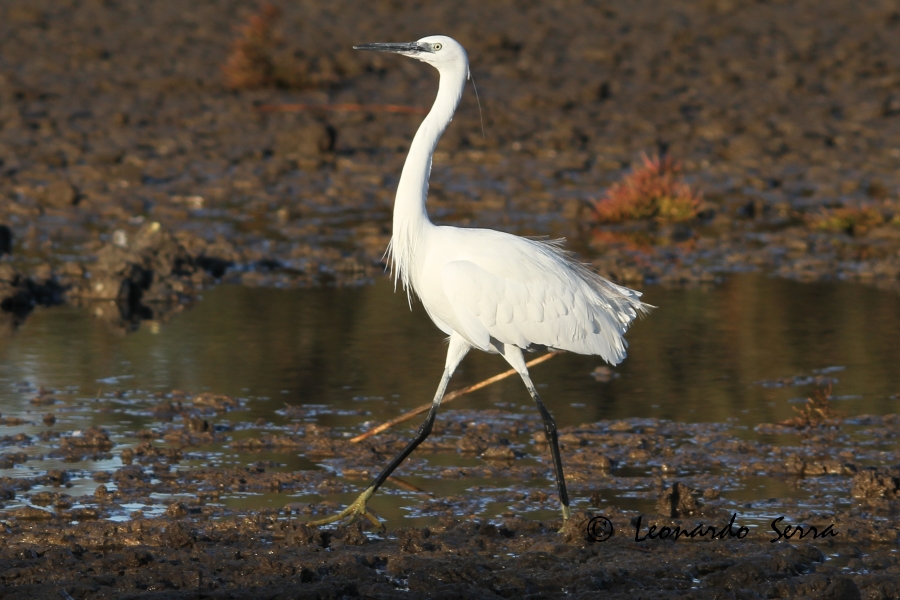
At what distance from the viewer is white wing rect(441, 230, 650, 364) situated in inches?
243

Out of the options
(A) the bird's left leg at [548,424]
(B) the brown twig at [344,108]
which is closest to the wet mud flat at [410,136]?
(B) the brown twig at [344,108]

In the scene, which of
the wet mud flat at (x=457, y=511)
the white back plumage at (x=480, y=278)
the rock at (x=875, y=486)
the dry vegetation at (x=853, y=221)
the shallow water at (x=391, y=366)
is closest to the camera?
the wet mud flat at (x=457, y=511)

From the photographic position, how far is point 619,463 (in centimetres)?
698

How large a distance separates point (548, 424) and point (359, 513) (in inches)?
37.4

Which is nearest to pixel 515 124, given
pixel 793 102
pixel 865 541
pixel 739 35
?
pixel 793 102

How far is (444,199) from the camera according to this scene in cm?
1476

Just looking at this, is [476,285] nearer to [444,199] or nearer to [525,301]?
[525,301]

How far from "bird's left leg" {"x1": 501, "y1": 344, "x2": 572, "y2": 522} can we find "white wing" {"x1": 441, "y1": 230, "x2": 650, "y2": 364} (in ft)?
0.27

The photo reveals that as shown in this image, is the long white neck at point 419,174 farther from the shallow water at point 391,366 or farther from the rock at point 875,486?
the rock at point 875,486

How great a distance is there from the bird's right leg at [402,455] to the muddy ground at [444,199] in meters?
0.23

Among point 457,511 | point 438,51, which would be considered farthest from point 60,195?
point 457,511

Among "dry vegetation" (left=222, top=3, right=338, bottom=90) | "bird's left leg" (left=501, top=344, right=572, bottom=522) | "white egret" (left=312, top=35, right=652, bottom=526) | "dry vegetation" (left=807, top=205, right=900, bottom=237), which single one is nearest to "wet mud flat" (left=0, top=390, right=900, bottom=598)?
"bird's left leg" (left=501, top=344, right=572, bottom=522)

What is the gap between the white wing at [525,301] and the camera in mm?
6164

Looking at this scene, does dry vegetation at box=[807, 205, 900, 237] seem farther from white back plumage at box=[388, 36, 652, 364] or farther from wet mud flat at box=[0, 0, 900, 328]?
white back plumage at box=[388, 36, 652, 364]
